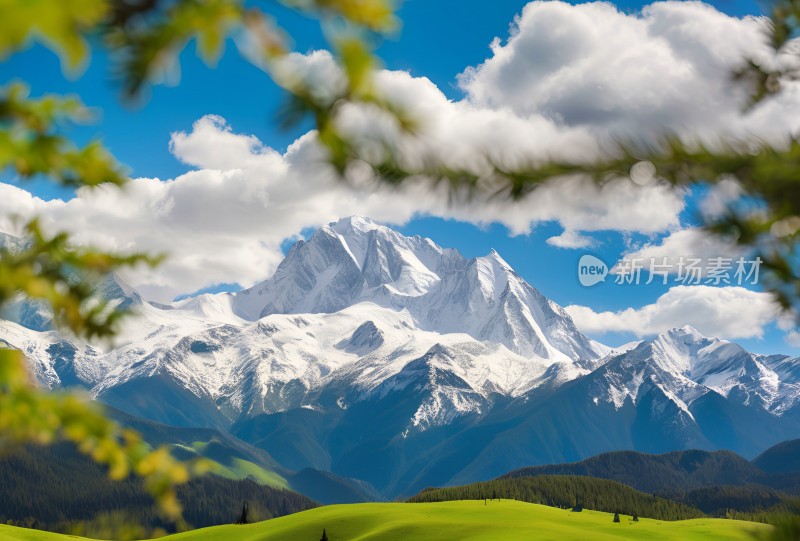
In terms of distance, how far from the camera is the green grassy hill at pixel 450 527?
70.4 meters

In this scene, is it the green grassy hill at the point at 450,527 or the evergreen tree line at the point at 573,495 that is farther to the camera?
the evergreen tree line at the point at 573,495

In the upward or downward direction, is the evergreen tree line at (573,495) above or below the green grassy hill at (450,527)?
above

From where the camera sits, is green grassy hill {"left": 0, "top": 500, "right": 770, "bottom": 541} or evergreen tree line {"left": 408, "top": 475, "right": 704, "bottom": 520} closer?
green grassy hill {"left": 0, "top": 500, "right": 770, "bottom": 541}

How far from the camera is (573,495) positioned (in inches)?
5955

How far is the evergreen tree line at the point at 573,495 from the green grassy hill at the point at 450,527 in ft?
152

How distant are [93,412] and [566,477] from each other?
177 m

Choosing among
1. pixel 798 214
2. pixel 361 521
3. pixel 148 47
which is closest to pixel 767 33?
pixel 798 214

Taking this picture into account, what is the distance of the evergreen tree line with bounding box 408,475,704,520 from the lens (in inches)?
5595

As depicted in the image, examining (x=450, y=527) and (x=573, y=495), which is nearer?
(x=450, y=527)

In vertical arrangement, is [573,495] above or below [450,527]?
above

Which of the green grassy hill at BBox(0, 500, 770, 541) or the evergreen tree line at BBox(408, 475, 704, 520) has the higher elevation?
the evergreen tree line at BBox(408, 475, 704, 520)

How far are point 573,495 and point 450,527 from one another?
85.4 metres

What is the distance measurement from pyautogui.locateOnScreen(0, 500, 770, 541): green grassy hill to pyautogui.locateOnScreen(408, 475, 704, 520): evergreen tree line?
152ft

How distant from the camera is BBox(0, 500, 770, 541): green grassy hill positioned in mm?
70375
